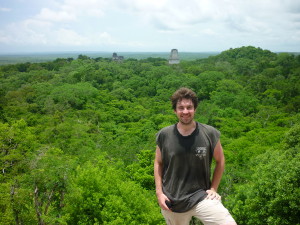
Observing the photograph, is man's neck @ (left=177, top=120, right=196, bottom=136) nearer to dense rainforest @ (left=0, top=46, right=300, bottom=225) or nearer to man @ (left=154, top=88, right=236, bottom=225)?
man @ (left=154, top=88, right=236, bottom=225)

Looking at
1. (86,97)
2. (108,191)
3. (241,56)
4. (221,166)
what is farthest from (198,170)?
(241,56)

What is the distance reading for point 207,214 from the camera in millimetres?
3023

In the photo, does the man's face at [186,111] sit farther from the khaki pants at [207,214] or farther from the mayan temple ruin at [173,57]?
the mayan temple ruin at [173,57]

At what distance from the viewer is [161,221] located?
1259 centimetres

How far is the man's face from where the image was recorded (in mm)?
3275

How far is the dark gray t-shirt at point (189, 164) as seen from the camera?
127 inches

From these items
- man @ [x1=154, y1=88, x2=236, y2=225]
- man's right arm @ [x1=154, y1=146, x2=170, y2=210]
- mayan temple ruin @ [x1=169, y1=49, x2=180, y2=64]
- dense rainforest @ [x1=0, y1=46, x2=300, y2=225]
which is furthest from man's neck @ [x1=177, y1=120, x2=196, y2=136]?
mayan temple ruin @ [x1=169, y1=49, x2=180, y2=64]

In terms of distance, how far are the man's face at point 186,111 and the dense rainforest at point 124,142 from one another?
793 centimetres

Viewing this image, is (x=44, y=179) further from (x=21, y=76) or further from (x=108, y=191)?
(x=21, y=76)

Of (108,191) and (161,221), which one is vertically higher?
(108,191)

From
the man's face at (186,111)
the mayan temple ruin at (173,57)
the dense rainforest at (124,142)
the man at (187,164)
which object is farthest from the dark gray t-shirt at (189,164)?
the mayan temple ruin at (173,57)

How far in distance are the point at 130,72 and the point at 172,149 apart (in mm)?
65369

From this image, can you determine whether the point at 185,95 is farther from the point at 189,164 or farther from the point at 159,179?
the point at 159,179

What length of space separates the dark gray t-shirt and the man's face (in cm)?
16
